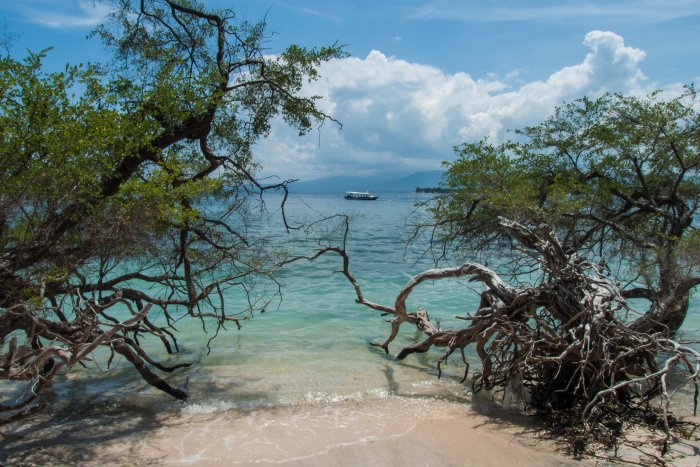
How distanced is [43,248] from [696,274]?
33.3ft

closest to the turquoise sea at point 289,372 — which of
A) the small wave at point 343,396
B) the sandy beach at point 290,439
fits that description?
the small wave at point 343,396

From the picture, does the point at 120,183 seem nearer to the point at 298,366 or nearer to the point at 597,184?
the point at 298,366

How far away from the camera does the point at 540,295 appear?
851cm

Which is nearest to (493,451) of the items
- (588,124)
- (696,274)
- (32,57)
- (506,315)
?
(506,315)

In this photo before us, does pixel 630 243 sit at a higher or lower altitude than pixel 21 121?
lower

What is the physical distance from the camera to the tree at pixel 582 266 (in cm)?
720

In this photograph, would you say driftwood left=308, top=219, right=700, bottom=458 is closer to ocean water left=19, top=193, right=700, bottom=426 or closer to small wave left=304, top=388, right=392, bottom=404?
ocean water left=19, top=193, right=700, bottom=426

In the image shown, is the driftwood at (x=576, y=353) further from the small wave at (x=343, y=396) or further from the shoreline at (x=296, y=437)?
the small wave at (x=343, y=396)

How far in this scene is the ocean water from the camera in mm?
8680

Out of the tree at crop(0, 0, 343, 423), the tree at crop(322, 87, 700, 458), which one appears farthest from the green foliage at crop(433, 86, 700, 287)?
the tree at crop(0, 0, 343, 423)

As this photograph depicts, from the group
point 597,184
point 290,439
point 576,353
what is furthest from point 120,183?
point 597,184

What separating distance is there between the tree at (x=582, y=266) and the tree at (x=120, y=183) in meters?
3.17

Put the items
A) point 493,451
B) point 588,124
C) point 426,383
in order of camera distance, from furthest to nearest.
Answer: point 588,124 < point 426,383 < point 493,451

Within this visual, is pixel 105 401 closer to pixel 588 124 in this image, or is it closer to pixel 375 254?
pixel 588 124
